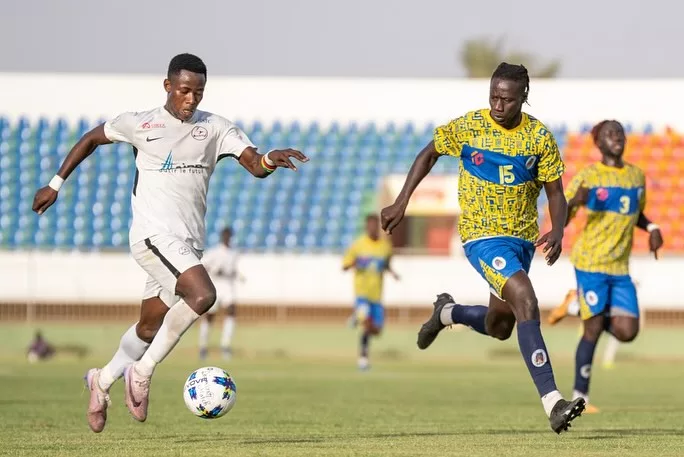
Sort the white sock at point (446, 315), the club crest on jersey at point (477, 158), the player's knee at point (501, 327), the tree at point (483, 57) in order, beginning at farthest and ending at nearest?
the tree at point (483, 57) → the white sock at point (446, 315) → the player's knee at point (501, 327) → the club crest on jersey at point (477, 158)

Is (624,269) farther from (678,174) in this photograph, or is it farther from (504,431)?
(678,174)

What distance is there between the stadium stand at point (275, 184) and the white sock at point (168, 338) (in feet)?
79.2

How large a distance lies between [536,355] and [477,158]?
1.44 meters

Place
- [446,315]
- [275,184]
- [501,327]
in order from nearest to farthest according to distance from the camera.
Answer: [501,327]
[446,315]
[275,184]

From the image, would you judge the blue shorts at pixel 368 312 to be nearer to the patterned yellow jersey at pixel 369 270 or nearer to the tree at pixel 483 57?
the patterned yellow jersey at pixel 369 270

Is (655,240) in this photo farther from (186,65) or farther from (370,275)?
(370,275)

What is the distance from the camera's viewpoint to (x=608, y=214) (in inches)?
491

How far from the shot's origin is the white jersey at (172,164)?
29.6ft

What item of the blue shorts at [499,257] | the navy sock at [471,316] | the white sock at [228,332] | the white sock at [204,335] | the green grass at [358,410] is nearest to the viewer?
the green grass at [358,410]

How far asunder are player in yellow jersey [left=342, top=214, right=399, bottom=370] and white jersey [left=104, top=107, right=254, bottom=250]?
44.9ft

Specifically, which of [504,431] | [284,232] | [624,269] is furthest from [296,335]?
[504,431]

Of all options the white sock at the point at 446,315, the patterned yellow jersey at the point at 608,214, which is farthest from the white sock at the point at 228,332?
the white sock at the point at 446,315

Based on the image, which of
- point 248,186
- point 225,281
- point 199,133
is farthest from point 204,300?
point 248,186

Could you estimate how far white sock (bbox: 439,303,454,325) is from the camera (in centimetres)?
1055
